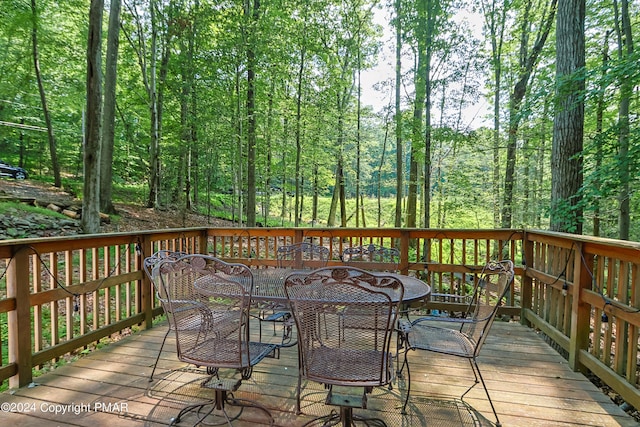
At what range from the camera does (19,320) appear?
215 centimetres

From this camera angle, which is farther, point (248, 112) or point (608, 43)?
point (248, 112)

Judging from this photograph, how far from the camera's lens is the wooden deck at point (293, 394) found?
6.14 feet

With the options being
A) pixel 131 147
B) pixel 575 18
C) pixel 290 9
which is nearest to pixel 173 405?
pixel 575 18

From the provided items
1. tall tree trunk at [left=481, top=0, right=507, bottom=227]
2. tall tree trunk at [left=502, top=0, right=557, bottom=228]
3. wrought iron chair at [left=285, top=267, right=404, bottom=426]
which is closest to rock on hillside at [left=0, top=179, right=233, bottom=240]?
wrought iron chair at [left=285, top=267, right=404, bottom=426]

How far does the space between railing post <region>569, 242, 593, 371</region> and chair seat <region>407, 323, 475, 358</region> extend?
1095 mm

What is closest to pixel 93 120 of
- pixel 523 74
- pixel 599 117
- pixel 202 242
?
pixel 202 242

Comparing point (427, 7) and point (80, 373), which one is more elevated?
point (427, 7)

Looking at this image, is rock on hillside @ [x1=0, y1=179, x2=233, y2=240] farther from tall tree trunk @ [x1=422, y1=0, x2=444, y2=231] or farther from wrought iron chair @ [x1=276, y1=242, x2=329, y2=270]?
tall tree trunk @ [x1=422, y1=0, x2=444, y2=231]

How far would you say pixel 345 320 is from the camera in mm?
1553

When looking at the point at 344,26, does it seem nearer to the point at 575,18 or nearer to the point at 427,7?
the point at 427,7

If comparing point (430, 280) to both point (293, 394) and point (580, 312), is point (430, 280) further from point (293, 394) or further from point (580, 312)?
point (293, 394)

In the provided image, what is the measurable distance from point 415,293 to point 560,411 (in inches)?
43.8

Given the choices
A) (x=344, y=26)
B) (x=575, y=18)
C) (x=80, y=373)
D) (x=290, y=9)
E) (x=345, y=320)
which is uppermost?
(x=344, y=26)

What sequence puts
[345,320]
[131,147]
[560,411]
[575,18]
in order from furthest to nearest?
[131,147] → [575,18] → [560,411] → [345,320]
